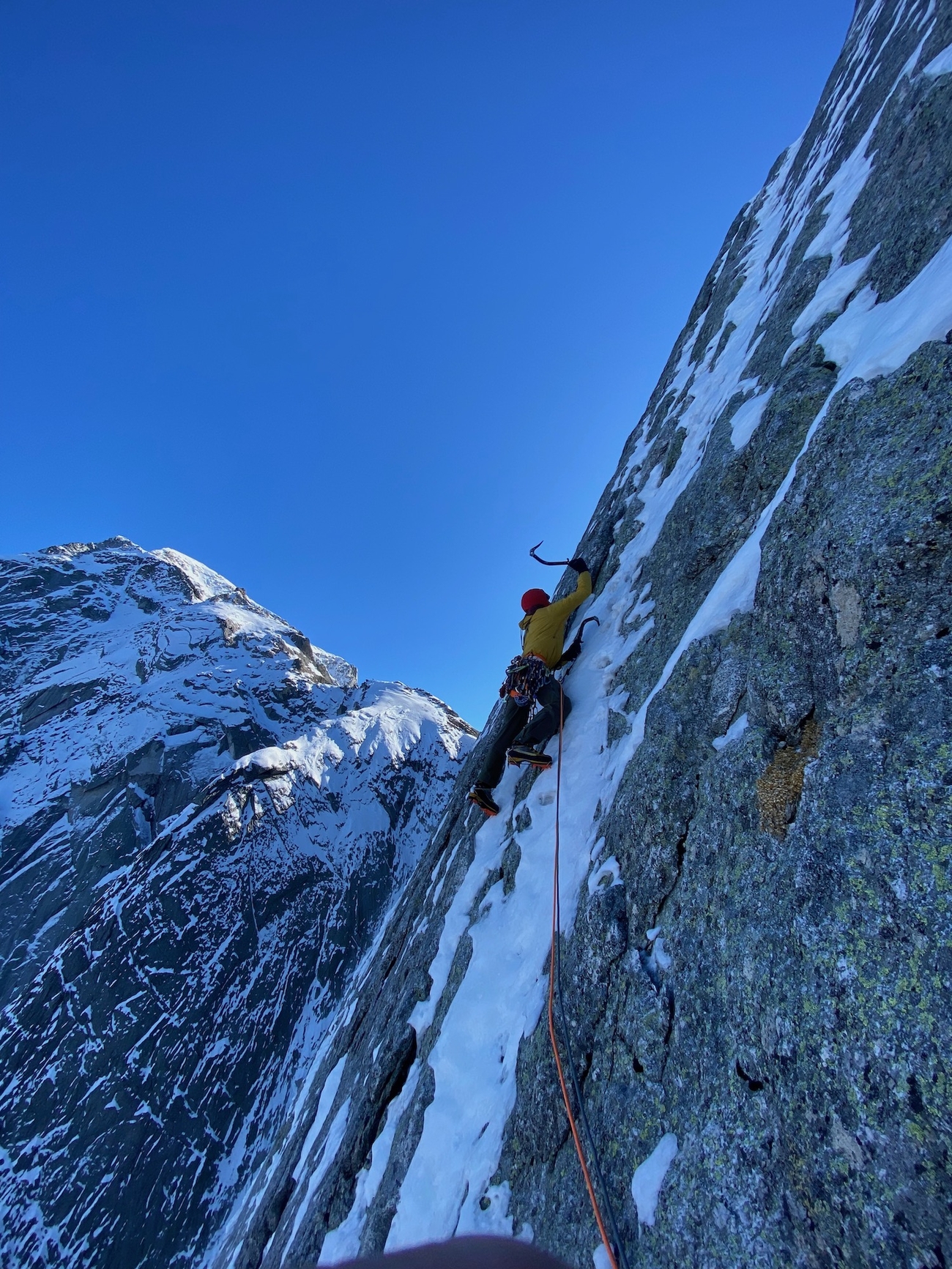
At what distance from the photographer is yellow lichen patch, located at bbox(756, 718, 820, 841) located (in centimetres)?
298

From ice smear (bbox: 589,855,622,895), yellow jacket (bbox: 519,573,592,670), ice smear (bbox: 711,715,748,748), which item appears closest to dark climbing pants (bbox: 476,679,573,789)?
yellow jacket (bbox: 519,573,592,670)

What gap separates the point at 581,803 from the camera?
19.1 feet

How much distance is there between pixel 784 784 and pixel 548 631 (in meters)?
4.63

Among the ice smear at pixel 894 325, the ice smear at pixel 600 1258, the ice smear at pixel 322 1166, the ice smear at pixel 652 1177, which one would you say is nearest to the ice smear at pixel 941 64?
the ice smear at pixel 894 325

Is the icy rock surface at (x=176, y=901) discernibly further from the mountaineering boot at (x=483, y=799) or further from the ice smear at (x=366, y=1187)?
the mountaineering boot at (x=483, y=799)

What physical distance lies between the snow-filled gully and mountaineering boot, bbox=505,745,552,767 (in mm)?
207

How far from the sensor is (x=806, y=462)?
395 cm

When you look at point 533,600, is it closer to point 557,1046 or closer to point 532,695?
point 532,695

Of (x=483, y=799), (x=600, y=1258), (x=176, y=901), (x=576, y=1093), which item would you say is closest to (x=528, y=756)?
(x=483, y=799)

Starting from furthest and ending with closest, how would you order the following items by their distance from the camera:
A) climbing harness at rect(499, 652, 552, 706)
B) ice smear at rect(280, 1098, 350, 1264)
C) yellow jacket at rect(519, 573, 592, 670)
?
1. yellow jacket at rect(519, 573, 592, 670)
2. ice smear at rect(280, 1098, 350, 1264)
3. climbing harness at rect(499, 652, 552, 706)

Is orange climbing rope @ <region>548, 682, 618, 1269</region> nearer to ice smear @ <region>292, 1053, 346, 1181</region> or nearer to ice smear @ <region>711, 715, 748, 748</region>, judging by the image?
ice smear @ <region>711, 715, 748, 748</region>

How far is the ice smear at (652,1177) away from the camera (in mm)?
2742

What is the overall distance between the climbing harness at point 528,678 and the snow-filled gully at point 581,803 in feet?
1.81

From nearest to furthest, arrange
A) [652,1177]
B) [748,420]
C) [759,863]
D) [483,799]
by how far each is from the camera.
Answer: [652,1177]
[759,863]
[748,420]
[483,799]
